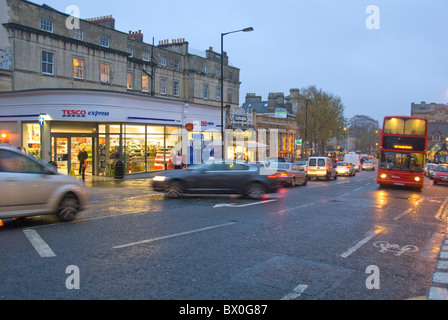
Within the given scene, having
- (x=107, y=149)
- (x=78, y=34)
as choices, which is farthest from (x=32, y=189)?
(x=78, y=34)

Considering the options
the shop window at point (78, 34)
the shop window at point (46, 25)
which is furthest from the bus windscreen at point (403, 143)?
the shop window at point (46, 25)

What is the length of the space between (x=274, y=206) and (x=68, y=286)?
8942 mm

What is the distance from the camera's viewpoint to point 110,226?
9070 millimetres

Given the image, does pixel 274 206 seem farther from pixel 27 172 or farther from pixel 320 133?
pixel 320 133

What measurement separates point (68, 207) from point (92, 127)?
53.2ft

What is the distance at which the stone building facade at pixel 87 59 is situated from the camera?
87.2ft

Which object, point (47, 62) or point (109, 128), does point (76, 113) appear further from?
point (47, 62)

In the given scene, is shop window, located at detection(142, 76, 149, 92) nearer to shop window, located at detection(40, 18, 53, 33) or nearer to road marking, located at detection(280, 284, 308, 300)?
shop window, located at detection(40, 18, 53, 33)

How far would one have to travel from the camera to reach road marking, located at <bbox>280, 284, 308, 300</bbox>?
479 cm

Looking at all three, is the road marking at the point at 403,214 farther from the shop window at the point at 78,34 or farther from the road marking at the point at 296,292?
the shop window at the point at 78,34

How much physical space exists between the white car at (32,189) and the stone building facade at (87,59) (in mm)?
20869

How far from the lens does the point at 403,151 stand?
21.2m

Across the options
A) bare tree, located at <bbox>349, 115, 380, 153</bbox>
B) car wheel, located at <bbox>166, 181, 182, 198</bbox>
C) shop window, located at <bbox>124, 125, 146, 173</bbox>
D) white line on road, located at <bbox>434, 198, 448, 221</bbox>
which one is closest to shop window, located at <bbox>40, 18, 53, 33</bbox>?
shop window, located at <bbox>124, 125, 146, 173</bbox>

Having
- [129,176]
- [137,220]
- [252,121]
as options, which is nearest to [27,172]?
[137,220]
